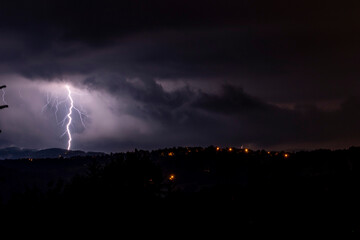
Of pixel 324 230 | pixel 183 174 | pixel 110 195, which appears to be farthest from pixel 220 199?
pixel 183 174

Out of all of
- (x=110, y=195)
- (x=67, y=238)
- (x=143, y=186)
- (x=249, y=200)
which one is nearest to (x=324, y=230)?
(x=249, y=200)

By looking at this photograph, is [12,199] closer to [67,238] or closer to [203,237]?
[67,238]

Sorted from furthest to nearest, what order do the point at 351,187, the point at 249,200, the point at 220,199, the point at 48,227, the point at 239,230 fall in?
the point at 351,187 → the point at 249,200 → the point at 220,199 → the point at 239,230 → the point at 48,227

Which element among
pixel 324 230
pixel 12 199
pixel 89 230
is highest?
pixel 12 199

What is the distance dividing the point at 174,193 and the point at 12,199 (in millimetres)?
6921

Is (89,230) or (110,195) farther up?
(110,195)

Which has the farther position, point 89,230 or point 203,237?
point 203,237

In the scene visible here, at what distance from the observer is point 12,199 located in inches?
543

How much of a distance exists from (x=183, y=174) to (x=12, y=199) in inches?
5846

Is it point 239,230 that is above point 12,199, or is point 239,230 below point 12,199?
below

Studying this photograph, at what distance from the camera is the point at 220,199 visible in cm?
2497

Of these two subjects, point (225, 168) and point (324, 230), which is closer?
point (324, 230)

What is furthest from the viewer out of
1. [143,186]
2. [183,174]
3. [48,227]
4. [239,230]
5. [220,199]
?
[183,174]

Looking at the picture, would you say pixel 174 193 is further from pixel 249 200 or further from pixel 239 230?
Result: pixel 249 200
